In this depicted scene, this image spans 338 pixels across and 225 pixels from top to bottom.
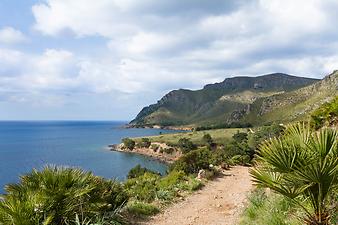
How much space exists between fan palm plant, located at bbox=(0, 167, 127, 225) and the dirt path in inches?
146

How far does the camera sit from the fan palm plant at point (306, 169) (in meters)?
4.64

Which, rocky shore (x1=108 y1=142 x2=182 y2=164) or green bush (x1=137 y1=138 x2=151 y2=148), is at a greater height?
Answer: green bush (x1=137 y1=138 x2=151 y2=148)

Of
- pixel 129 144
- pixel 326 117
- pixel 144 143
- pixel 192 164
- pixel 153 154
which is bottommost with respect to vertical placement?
pixel 153 154

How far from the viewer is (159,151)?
86.7 m

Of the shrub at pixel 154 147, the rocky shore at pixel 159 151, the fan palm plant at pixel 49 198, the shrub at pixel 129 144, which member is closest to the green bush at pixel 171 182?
the fan palm plant at pixel 49 198

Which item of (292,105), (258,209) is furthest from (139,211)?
(292,105)

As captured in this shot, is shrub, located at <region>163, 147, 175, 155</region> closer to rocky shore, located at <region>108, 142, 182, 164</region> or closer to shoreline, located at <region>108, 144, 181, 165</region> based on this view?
rocky shore, located at <region>108, 142, 182, 164</region>

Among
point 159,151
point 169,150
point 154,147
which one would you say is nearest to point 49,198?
point 169,150

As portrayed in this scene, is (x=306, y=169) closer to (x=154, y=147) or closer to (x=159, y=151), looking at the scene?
(x=159, y=151)

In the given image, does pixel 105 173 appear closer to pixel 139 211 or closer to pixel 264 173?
pixel 139 211

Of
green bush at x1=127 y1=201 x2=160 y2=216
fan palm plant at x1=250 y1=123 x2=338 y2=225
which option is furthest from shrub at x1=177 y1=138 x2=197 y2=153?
fan palm plant at x1=250 y1=123 x2=338 y2=225

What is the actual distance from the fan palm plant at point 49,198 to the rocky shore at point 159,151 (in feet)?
222

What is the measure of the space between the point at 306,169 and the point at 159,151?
82652 millimetres

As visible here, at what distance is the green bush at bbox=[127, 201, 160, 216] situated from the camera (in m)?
11.5
